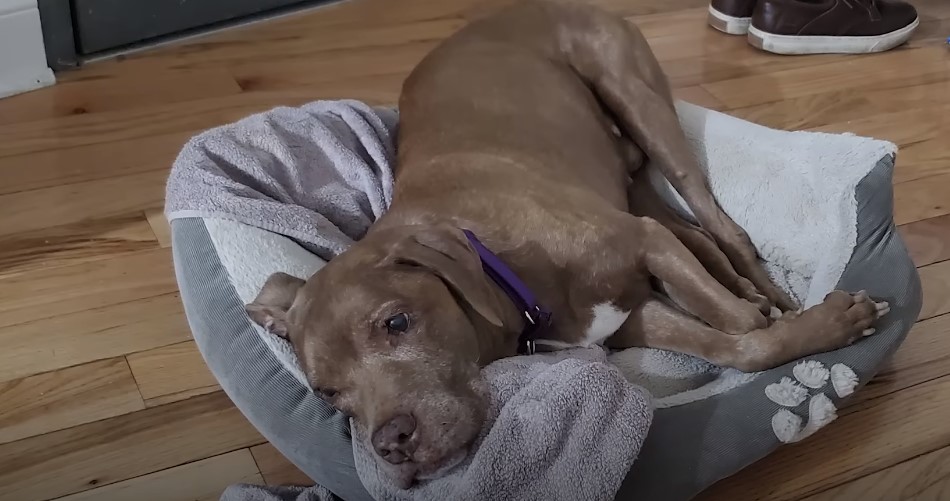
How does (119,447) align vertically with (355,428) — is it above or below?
below

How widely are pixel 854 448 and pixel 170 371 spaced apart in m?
1.40

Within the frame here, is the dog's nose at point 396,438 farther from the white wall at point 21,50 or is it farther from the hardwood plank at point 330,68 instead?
the white wall at point 21,50

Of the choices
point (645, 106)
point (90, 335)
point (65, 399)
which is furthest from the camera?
point (645, 106)

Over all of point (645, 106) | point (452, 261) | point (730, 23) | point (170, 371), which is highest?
point (452, 261)

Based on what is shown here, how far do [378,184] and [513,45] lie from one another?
46cm

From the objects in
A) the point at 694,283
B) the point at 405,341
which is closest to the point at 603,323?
the point at 694,283

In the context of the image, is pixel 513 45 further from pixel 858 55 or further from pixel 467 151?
pixel 858 55

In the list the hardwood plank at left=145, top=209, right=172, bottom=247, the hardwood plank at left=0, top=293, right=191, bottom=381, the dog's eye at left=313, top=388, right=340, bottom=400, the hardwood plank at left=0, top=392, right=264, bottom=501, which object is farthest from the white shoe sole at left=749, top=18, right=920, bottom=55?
the dog's eye at left=313, top=388, right=340, bottom=400

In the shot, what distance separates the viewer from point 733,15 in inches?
145

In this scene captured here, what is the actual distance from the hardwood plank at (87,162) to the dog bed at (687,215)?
65cm

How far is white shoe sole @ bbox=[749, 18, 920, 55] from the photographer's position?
3529 mm

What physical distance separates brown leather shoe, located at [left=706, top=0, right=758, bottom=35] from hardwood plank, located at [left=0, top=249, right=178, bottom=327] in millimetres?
2158

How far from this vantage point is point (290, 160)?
93.5 inches

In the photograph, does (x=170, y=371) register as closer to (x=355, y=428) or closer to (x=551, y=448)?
(x=355, y=428)
